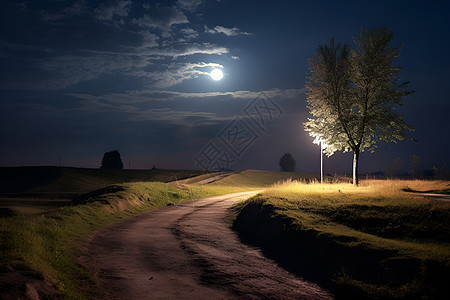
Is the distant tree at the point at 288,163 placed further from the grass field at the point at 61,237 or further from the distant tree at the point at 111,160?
the grass field at the point at 61,237

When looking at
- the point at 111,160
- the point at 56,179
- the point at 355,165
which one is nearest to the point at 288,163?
the point at 111,160

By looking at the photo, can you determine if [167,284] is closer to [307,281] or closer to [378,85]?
[307,281]

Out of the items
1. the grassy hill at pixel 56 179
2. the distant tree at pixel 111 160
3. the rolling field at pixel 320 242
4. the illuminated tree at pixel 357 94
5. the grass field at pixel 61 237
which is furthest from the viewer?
the distant tree at pixel 111 160

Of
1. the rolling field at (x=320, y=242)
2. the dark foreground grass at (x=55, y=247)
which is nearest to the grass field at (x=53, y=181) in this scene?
the dark foreground grass at (x=55, y=247)

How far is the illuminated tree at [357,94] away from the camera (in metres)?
28.0

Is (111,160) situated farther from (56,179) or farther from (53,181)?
(53,181)

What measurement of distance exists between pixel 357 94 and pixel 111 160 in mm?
90949

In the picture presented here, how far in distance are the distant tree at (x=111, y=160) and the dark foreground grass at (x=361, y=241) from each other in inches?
3674

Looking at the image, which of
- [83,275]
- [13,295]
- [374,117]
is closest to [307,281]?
[83,275]

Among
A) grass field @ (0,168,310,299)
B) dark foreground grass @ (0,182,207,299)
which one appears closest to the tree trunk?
grass field @ (0,168,310,299)

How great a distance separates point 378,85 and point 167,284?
27052 millimetres

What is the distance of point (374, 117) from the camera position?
93.4ft

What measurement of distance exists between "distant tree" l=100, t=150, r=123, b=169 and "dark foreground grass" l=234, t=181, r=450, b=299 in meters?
93.3

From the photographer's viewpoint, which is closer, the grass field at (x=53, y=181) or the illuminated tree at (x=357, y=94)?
the illuminated tree at (x=357, y=94)
